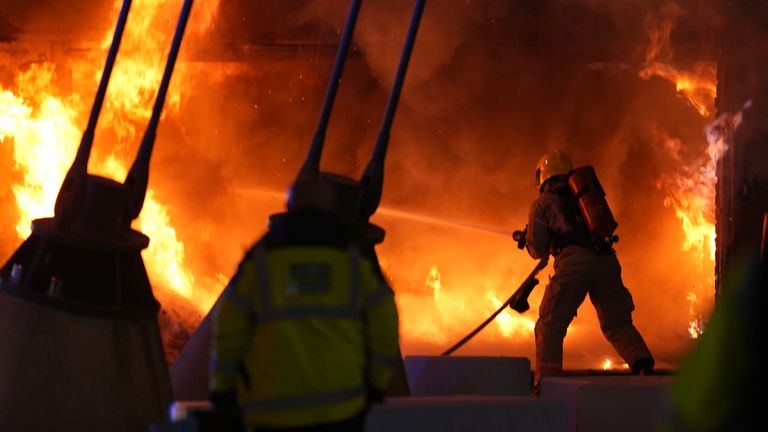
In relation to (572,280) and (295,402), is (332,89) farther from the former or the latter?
(295,402)

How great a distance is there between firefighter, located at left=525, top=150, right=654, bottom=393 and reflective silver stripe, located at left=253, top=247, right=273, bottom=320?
397cm

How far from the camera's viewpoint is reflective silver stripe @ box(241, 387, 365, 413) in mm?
3436

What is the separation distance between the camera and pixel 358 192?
547 centimetres

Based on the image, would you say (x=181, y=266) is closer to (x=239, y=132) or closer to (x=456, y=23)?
(x=239, y=132)

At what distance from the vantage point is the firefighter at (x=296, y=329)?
11.3 ft

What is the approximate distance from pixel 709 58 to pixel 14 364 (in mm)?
7881

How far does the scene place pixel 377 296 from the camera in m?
3.66

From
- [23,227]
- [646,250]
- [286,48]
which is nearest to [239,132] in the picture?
[286,48]

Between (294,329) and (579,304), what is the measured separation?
4.23 metres

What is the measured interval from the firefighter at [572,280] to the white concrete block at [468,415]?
256 cm

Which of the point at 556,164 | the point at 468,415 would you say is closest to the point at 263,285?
the point at 468,415

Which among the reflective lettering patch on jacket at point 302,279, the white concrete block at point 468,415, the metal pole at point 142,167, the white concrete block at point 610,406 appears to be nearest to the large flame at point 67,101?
the metal pole at point 142,167

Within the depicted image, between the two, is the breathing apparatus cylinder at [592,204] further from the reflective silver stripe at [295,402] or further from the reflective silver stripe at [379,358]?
the reflective silver stripe at [295,402]

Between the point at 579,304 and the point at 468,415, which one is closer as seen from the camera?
the point at 468,415
